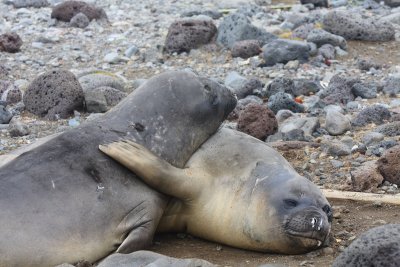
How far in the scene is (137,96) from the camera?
646 centimetres

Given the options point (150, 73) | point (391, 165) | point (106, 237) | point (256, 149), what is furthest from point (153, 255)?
point (150, 73)

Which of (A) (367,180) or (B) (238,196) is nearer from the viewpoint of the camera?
(B) (238,196)

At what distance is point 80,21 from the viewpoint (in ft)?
52.4

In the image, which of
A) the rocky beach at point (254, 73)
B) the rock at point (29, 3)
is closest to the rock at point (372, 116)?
the rocky beach at point (254, 73)

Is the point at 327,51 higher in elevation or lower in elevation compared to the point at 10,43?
higher

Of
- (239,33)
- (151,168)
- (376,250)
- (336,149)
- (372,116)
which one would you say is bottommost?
(239,33)

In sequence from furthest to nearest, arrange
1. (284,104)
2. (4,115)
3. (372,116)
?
(284,104), (4,115), (372,116)

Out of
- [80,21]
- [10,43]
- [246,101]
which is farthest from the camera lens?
[80,21]

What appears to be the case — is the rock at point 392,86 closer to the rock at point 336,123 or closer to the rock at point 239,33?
the rock at point 336,123

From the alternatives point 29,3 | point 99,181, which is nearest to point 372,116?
point 99,181

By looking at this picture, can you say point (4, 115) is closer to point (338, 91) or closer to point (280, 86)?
point (280, 86)

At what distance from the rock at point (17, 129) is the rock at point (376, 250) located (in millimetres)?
5365

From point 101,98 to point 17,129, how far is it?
4.63 ft

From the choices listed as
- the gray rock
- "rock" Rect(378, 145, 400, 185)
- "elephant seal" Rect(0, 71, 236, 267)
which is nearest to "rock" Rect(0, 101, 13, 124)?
"elephant seal" Rect(0, 71, 236, 267)
